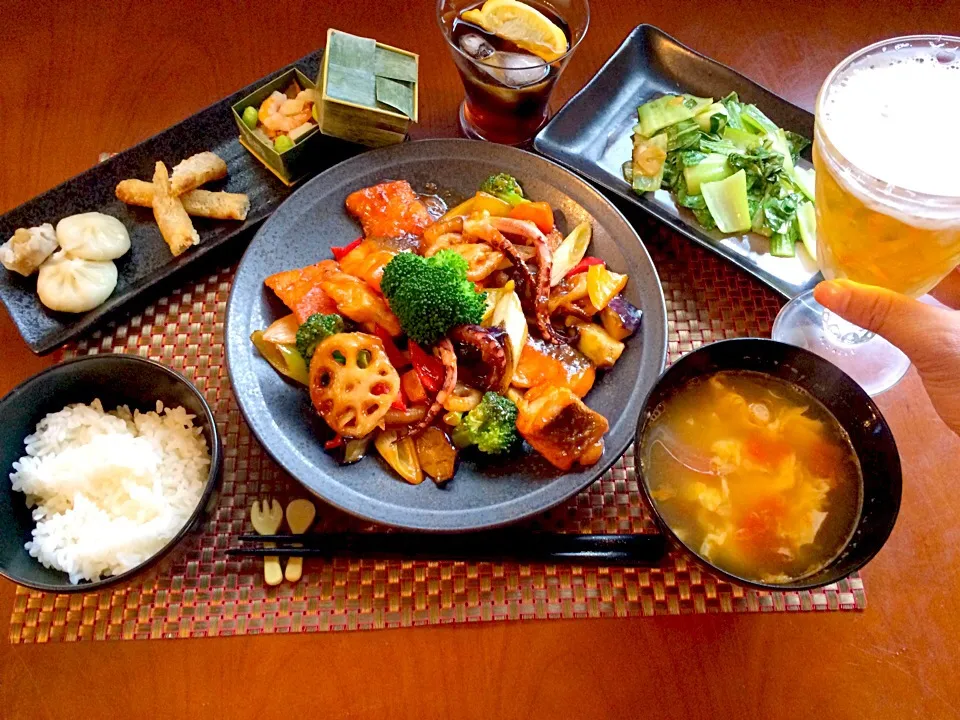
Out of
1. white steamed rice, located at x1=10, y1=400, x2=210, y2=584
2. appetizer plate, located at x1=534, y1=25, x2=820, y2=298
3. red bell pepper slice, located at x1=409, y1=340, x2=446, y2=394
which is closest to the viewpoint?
white steamed rice, located at x1=10, y1=400, x2=210, y2=584

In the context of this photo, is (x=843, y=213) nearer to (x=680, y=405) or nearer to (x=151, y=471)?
(x=680, y=405)

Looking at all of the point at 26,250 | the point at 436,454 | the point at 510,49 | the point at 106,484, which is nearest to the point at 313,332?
the point at 436,454

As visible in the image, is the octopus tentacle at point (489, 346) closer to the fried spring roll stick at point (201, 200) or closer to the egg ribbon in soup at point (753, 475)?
the egg ribbon in soup at point (753, 475)

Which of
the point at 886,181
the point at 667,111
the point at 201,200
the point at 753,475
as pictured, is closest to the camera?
the point at 886,181

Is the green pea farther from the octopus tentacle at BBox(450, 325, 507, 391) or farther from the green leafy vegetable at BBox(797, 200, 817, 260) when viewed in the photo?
the green leafy vegetable at BBox(797, 200, 817, 260)

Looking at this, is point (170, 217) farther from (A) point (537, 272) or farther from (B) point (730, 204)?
(B) point (730, 204)

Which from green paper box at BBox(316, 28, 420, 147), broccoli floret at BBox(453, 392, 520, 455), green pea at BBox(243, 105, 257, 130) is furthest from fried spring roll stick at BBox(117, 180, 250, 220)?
broccoli floret at BBox(453, 392, 520, 455)

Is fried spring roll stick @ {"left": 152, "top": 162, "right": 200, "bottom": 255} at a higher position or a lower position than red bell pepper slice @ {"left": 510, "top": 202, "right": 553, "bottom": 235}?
lower

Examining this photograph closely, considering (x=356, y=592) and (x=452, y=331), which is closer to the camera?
(x=356, y=592)
